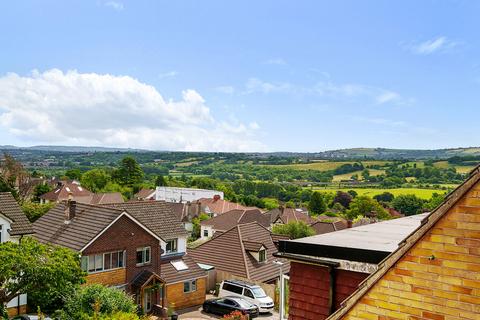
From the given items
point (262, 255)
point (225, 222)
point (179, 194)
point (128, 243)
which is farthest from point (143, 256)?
point (179, 194)

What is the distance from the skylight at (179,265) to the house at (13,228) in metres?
9.96

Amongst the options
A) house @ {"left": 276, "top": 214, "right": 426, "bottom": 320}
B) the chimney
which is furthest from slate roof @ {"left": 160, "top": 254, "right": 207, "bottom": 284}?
house @ {"left": 276, "top": 214, "right": 426, "bottom": 320}

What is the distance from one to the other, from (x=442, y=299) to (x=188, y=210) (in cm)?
7931

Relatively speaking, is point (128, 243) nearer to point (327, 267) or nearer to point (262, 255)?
point (262, 255)

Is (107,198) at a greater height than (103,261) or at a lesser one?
lesser

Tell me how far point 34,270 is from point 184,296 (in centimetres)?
1383

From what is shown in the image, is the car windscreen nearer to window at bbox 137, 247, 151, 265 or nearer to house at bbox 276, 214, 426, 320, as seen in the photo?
window at bbox 137, 247, 151, 265

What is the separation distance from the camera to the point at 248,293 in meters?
27.8

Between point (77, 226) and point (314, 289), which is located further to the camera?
point (77, 226)

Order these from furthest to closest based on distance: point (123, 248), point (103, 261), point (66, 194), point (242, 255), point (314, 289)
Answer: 1. point (66, 194)
2. point (242, 255)
3. point (123, 248)
4. point (103, 261)
5. point (314, 289)

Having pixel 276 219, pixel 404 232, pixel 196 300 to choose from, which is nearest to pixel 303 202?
pixel 276 219

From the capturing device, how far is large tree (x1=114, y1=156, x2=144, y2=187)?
131250 millimetres

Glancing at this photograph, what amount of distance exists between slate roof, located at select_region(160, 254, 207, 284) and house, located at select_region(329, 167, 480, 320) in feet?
88.4

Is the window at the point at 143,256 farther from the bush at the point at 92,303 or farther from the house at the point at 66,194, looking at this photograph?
the house at the point at 66,194
